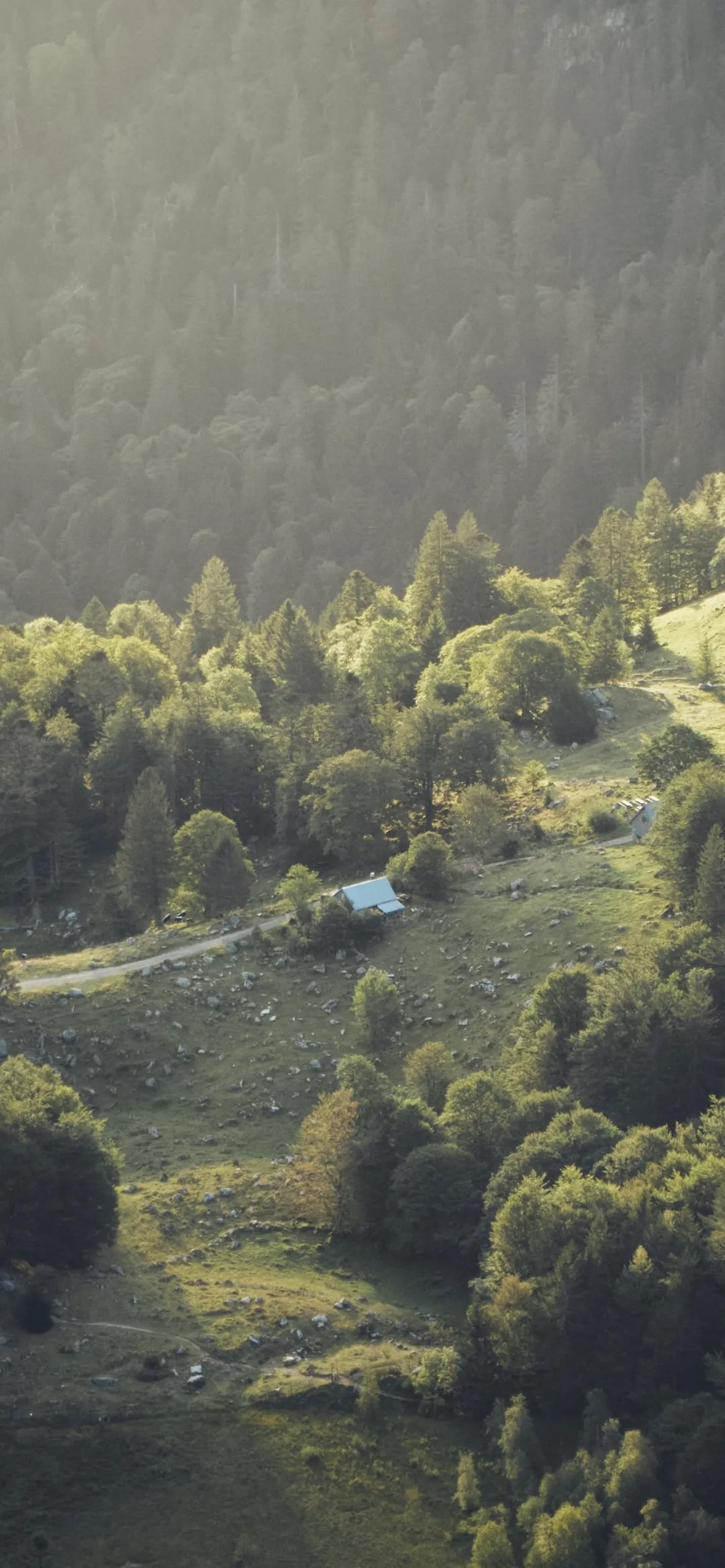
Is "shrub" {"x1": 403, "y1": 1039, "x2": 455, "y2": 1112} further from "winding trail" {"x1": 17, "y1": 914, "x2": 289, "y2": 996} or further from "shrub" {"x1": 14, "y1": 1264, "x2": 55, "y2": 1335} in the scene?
"shrub" {"x1": 14, "y1": 1264, "x2": 55, "y2": 1335}

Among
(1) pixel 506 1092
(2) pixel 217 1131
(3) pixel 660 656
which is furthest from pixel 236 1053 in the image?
(3) pixel 660 656

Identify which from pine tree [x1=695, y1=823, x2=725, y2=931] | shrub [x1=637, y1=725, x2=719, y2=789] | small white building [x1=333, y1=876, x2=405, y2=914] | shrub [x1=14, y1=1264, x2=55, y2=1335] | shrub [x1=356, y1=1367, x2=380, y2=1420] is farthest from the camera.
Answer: shrub [x1=637, y1=725, x2=719, y2=789]

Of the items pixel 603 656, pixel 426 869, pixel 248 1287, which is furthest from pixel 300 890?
pixel 603 656

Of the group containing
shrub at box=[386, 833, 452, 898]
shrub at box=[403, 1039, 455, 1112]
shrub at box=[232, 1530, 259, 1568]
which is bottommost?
shrub at box=[232, 1530, 259, 1568]

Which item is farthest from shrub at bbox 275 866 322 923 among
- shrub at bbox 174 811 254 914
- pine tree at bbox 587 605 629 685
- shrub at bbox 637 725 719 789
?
pine tree at bbox 587 605 629 685

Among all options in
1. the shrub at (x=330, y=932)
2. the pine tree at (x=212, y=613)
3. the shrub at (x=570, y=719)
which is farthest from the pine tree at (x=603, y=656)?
the pine tree at (x=212, y=613)

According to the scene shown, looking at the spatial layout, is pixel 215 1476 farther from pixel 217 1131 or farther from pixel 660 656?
pixel 660 656
